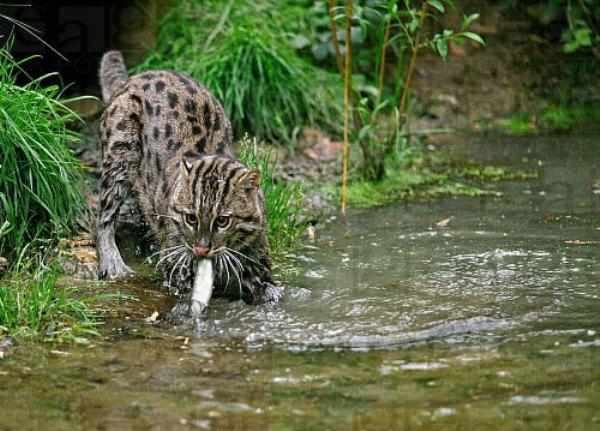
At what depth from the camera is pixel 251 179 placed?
23.5ft

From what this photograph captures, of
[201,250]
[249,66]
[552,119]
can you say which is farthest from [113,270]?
[552,119]

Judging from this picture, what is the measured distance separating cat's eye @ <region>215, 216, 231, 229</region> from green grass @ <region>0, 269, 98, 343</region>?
36.2 inches

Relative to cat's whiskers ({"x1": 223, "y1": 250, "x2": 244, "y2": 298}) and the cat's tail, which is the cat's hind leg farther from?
cat's whiskers ({"x1": 223, "y1": 250, "x2": 244, "y2": 298})

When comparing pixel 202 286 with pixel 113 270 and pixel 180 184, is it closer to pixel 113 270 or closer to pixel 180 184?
pixel 180 184

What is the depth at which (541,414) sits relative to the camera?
204 inches

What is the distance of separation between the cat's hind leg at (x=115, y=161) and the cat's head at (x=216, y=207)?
1.16 metres

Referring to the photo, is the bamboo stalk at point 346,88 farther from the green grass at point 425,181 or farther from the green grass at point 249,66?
the green grass at point 249,66

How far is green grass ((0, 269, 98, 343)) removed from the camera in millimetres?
6480

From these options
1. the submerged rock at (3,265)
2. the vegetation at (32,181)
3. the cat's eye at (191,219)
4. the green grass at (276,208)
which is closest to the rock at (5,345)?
the vegetation at (32,181)

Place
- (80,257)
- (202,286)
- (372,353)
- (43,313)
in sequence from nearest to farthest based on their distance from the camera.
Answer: (372,353) → (43,313) → (202,286) → (80,257)

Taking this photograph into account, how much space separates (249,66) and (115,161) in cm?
272

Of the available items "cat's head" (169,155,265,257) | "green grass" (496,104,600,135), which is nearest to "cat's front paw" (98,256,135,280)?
"cat's head" (169,155,265,257)

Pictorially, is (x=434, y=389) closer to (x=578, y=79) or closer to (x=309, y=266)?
(x=309, y=266)

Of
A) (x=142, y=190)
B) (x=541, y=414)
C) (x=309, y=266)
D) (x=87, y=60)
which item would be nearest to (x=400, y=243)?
(x=309, y=266)
